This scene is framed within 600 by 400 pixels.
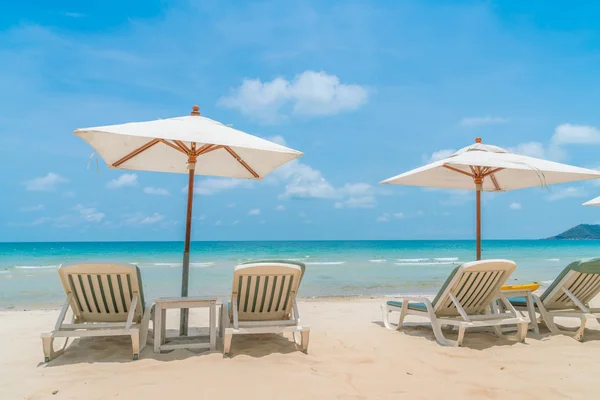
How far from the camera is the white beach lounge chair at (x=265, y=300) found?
401cm

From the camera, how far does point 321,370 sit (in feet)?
11.7

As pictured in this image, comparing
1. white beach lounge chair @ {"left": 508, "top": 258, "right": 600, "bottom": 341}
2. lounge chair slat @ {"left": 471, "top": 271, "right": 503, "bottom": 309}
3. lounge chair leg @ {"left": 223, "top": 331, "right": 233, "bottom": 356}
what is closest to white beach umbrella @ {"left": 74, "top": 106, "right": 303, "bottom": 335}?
lounge chair leg @ {"left": 223, "top": 331, "right": 233, "bottom": 356}

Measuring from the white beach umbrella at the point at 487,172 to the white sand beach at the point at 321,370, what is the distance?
6.38 ft

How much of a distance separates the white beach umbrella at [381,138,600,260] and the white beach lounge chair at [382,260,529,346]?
44.9 inches

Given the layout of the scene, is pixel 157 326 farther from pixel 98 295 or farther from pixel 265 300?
pixel 265 300

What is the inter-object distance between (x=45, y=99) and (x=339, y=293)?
11.7 meters

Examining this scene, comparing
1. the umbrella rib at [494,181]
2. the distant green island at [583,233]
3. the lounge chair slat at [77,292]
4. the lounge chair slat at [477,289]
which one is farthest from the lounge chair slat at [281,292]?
the distant green island at [583,233]

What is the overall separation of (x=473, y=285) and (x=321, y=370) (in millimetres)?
2033

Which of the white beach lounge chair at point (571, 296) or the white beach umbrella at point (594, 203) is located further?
the white beach umbrella at point (594, 203)

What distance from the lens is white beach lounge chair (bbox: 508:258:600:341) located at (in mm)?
4941

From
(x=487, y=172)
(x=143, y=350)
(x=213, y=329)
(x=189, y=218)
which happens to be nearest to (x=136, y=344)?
(x=143, y=350)

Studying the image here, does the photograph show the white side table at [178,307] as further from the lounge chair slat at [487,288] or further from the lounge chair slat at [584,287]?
the lounge chair slat at [584,287]

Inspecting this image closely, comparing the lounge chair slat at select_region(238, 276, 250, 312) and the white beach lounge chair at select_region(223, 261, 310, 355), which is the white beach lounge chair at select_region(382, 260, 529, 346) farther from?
the lounge chair slat at select_region(238, 276, 250, 312)

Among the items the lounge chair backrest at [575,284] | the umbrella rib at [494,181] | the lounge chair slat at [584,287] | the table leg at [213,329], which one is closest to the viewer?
the table leg at [213,329]
